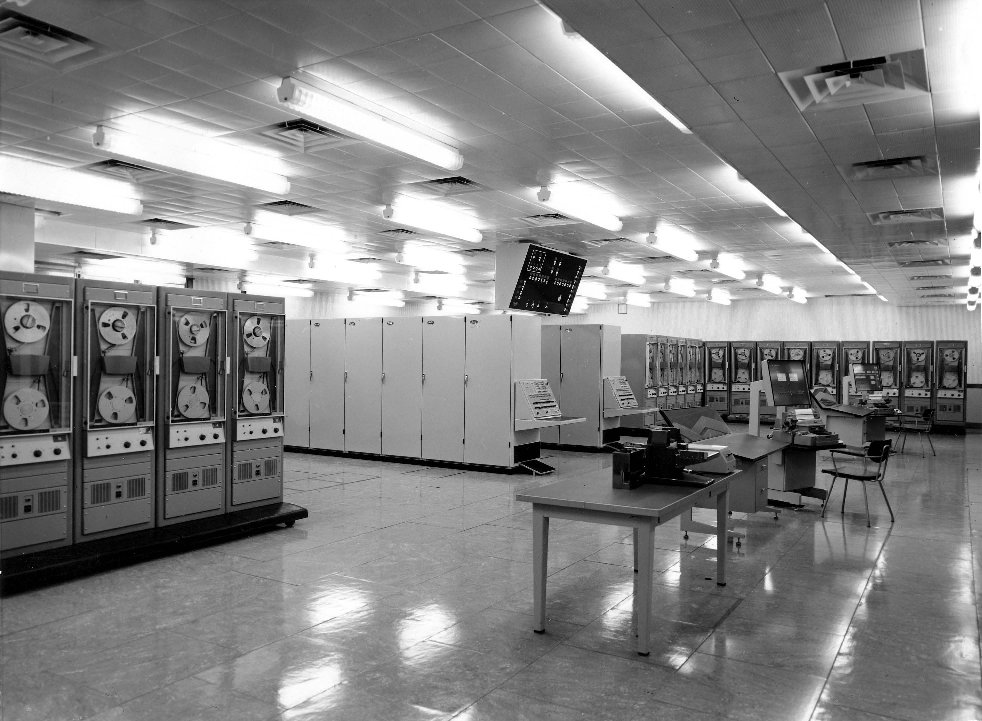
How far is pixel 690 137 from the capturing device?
6555 mm

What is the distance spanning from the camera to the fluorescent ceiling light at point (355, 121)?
16.6ft

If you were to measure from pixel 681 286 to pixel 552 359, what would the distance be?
6.05 m

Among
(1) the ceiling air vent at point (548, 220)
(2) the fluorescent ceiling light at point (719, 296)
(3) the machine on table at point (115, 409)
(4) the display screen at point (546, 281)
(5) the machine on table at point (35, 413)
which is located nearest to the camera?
(5) the machine on table at point (35, 413)

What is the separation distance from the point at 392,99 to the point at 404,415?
6139 mm

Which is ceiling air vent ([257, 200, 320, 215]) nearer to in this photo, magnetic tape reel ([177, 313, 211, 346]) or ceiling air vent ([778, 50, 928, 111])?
magnetic tape reel ([177, 313, 211, 346])

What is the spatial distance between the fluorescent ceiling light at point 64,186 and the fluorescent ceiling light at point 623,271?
330 inches

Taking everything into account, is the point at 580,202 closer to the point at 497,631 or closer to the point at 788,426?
the point at 788,426

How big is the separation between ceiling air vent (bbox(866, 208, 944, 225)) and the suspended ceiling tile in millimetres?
5014

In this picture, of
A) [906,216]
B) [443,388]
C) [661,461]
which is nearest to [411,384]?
[443,388]

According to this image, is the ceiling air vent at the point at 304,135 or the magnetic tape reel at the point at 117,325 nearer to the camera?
the magnetic tape reel at the point at 117,325

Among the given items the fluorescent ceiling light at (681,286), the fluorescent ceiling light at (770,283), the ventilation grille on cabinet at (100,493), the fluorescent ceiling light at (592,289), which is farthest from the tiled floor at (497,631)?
the fluorescent ceiling light at (592,289)

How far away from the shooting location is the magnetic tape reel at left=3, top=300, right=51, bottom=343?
525 cm

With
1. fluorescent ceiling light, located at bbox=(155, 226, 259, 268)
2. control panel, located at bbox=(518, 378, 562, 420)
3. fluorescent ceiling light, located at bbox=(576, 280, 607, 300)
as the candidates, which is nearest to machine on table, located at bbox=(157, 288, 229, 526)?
control panel, located at bbox=(518, 378, 562, 420)

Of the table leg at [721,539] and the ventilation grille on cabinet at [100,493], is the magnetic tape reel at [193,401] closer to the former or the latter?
the ventilation grille on cabinet at [100,493]
